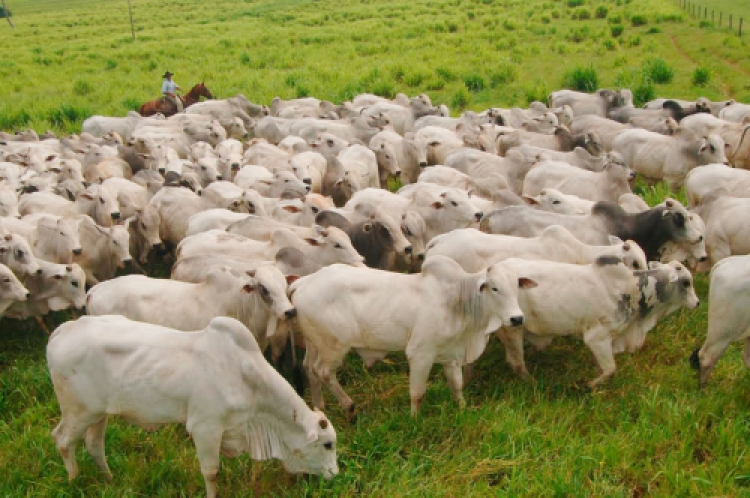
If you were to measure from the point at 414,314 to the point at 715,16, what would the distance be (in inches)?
872

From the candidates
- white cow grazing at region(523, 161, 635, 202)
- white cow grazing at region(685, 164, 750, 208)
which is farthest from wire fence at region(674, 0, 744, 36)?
A: white cow grazing at region(523, 161, 635, 202)

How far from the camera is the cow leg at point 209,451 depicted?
15.3 ft

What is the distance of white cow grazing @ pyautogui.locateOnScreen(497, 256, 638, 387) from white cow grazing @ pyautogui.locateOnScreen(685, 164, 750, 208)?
8.69ft

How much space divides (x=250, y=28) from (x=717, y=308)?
25.8m

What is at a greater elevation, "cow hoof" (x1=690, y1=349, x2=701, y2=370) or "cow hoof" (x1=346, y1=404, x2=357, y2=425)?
"cow hoof" (x1=690, y1=349, x2=701, y2=370)

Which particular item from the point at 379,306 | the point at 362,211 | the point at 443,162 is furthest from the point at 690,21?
the point at 379,306

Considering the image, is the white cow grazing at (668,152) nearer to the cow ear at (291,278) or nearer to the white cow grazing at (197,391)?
the cow ear at (291,278)

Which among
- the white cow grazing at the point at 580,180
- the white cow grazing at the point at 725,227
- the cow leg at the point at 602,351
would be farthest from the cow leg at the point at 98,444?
the white cow grazing at the point at 580,180

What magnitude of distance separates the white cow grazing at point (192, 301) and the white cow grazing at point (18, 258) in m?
1.54

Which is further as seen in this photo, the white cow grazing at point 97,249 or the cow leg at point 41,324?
the white cow grazing at point 97,249

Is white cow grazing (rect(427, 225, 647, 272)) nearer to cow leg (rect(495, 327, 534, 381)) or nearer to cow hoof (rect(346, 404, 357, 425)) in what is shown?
cow leg (rect(495, 327, 534, 381))

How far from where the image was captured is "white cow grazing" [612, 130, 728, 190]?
31.1 feet

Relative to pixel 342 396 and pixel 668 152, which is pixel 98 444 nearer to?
pixel 342 396

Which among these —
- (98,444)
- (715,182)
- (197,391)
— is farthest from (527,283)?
(715,182)
